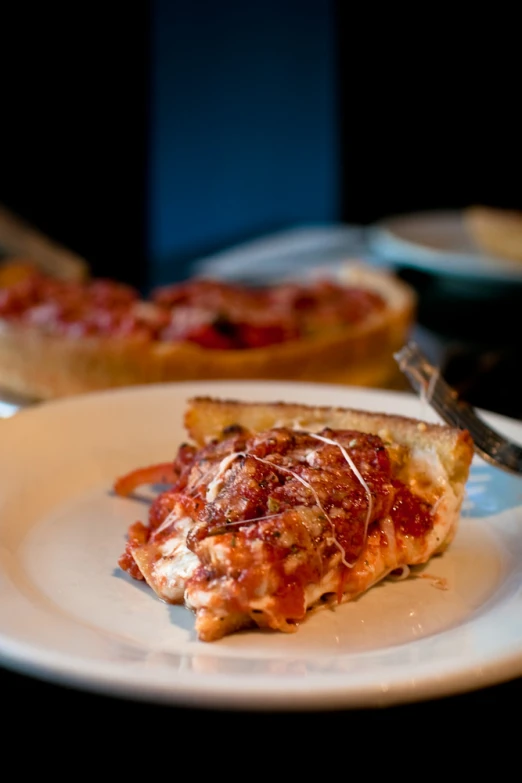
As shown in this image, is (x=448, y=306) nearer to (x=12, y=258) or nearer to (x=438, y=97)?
(x=12, y=258)

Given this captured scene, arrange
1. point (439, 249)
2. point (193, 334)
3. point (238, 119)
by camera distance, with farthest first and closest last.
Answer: point (238, 119), point (439, 249), point (193, 334)

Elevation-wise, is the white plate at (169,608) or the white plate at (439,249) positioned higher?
the white plate at (169,608)

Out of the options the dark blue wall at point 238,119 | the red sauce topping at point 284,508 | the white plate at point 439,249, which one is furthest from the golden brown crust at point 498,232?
the red sauce topping at point 284,508

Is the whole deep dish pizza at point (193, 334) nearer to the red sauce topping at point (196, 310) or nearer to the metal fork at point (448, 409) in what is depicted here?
the red sauce topping at point (196, 310)

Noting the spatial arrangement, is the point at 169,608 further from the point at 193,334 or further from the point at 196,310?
the point at 196,310

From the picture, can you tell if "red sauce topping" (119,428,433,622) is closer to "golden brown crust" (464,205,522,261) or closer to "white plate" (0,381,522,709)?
"white plate" (0,381,522,709)

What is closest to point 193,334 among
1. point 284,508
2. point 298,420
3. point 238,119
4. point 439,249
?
point 298,420
